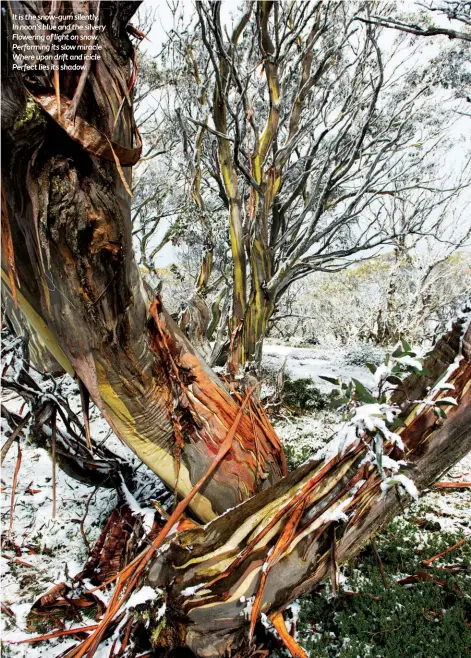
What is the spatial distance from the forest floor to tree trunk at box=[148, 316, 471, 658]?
2.00 ft

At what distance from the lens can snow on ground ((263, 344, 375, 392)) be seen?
5.98m

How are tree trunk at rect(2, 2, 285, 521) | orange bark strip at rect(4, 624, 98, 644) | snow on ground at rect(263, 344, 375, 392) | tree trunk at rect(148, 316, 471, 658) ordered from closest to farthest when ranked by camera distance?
1. tree trunk at rect(2, 2, 285, 521)
2. tree trunk at rect(148, 316, 471, 658)
3. orange bark strip at rect(4, 624, 98, 644)
4. snow on ground at rect(263, 344, 375, 392)

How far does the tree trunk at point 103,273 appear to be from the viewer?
0.89 m

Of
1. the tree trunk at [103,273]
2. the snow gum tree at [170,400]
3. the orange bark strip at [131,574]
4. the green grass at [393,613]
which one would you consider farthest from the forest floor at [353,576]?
the tree trunk at [103,273]

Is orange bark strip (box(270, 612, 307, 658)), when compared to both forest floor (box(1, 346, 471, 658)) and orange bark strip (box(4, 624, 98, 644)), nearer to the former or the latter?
forest floor (box(1, 346, 471, 658))

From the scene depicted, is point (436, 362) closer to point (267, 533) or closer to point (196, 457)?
point (267, 533)

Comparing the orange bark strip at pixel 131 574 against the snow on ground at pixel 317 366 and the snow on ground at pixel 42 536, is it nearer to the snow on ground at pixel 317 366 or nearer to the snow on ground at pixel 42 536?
the snow on ground at pixel 42 536

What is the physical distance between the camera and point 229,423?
5.15 feet

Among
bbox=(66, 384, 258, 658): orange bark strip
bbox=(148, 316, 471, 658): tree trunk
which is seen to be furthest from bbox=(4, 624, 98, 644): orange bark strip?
bbox=(148, 316, 471, 658): tree trunk

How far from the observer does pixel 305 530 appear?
123 centimetres

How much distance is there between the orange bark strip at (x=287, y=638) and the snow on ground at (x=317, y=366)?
4.22 meters

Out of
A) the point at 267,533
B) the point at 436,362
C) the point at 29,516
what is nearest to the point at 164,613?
the point at 267,533

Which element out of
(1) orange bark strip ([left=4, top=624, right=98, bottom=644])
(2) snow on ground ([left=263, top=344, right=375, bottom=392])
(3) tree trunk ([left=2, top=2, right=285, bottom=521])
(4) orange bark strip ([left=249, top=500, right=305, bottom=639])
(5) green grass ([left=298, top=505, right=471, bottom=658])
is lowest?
(5) green grass ([left=298, top=505, right=471, bottom=658])

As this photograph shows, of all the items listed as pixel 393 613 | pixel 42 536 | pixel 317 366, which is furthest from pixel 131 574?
pixel 317 366
